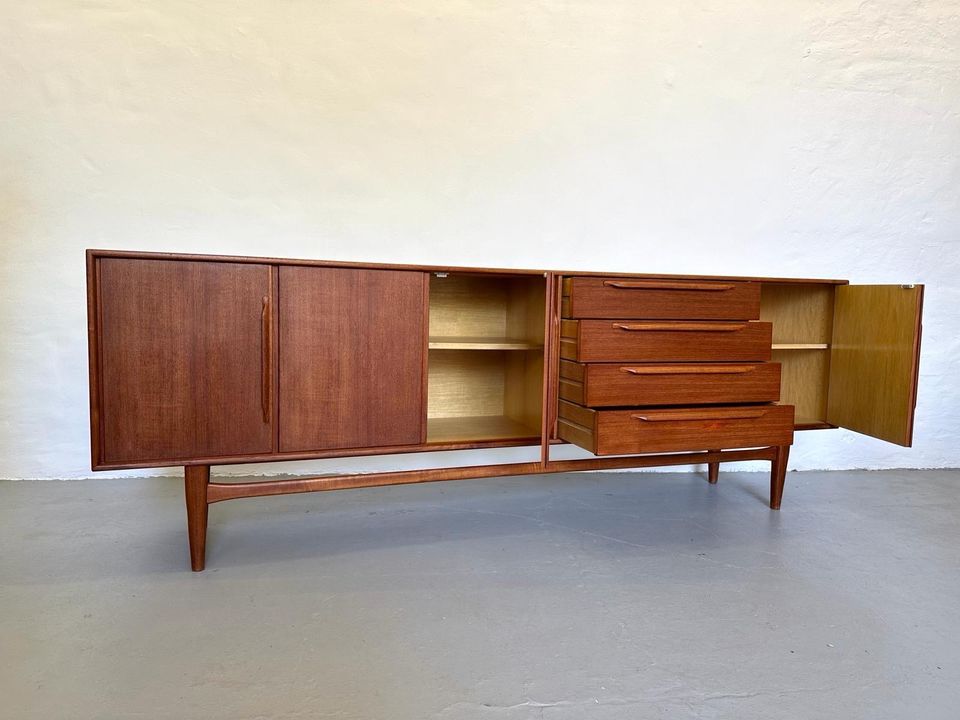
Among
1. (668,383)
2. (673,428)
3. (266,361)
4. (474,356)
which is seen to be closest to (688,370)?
(668,383)

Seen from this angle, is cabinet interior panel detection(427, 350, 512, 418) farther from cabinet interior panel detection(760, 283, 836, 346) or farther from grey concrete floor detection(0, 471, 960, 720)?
cabinet interior panel detection(760, 283, 836, 346)

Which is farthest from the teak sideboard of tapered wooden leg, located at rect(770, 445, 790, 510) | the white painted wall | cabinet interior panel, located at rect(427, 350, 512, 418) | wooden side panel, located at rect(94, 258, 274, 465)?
the white painted wall

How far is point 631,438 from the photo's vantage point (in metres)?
1.87

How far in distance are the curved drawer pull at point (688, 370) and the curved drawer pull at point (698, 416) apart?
13cm

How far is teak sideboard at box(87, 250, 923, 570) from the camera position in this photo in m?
1.66

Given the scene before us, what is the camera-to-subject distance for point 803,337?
258 cm

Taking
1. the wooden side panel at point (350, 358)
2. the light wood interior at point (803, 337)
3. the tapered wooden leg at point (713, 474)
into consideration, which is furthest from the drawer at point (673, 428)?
the tapered wooden leg at point (713, 474)

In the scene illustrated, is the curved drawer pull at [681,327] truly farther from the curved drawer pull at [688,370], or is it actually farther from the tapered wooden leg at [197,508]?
the tapered wooden leg at [197,508]

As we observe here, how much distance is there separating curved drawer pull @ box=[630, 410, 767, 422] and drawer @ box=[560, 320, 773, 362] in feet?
0.56

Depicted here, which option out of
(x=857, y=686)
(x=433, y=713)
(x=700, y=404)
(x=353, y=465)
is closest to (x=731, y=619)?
(x=857, y=686)

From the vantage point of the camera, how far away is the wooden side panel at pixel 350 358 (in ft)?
5.80

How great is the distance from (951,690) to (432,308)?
1.82m

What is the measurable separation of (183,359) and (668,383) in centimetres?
137

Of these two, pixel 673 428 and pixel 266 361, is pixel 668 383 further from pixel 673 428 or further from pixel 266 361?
pixel 266 361
